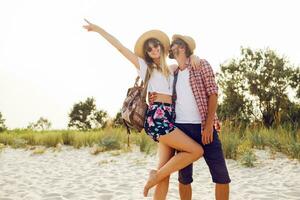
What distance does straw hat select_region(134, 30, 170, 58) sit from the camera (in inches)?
153

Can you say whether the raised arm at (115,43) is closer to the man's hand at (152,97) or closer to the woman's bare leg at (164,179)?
the man's hand at (152,97)

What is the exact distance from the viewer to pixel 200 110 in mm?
3705

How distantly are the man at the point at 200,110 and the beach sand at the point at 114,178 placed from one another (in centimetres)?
211

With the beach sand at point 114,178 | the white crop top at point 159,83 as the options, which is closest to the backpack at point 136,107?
the white crop top at point 159,83

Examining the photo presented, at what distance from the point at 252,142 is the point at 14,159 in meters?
5.62

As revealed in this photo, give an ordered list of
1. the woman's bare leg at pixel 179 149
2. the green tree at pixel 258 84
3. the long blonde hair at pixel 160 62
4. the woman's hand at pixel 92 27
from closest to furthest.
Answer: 1. the woman's bare leg at pixel 179 149
2. the long blonde hair at pixel 160 62
3. the woman's hand at pixel 92 27
4. the green tree at pixel 258 84

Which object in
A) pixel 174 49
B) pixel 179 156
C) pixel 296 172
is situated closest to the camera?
pixel 179 156

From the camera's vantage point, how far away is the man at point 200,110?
3.71 meters

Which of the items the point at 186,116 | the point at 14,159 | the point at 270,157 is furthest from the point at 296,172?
the point at 14,159

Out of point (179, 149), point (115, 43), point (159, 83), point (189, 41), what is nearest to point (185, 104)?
point (159, 83)

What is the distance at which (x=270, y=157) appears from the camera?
9195 mm

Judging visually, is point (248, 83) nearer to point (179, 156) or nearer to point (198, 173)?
point (198, 173)

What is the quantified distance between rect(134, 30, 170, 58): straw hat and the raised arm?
81 millimetres

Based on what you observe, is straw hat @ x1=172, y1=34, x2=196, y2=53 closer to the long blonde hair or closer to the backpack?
the long blonde hair
